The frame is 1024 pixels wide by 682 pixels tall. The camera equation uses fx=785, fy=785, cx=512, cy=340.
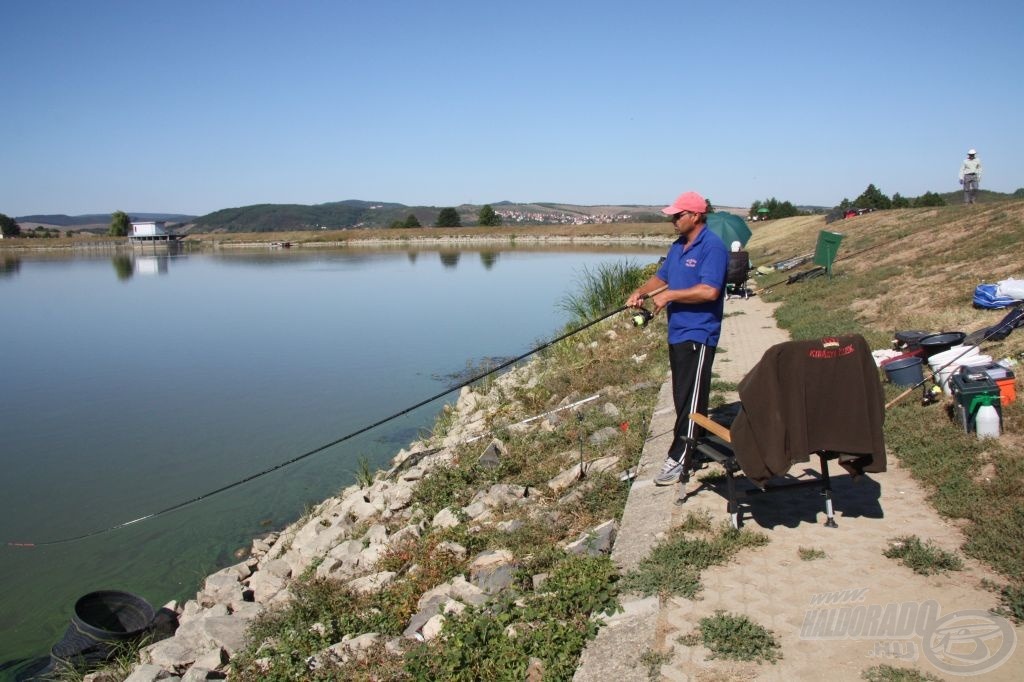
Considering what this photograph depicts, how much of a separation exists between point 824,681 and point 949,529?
194 centimetres

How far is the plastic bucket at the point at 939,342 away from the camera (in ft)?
26.5

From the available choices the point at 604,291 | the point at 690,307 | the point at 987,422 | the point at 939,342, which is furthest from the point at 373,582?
the point at 604,291

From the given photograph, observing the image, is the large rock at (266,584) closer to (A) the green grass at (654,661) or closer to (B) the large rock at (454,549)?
(B) the large rock at (454,549)

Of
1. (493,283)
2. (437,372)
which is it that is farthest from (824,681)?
(493,283)

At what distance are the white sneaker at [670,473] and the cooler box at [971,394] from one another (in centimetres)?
241

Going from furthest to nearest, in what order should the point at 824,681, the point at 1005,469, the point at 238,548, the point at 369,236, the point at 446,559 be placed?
the point at 369,236, the point at 238,548, the point at 446,559, the point at 1005,469, the point at 824,681

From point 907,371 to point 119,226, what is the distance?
130 metres

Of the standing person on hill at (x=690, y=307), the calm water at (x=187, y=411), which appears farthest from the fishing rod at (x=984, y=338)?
the calm water at (x=187, y=411)

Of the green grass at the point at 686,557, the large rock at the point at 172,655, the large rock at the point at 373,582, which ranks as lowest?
the large rock at the point at 172,655

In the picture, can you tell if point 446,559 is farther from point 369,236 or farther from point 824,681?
point 369,236

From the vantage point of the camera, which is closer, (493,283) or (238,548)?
(238,548)

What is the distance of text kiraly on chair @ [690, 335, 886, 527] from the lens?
457 centimetres

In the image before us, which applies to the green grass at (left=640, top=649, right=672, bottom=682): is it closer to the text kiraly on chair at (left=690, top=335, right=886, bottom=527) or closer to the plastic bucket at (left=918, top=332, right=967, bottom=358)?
the text kiraly on chair at (left=690, top=335, right=886, bottom=527)

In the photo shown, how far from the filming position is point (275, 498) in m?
10.5
